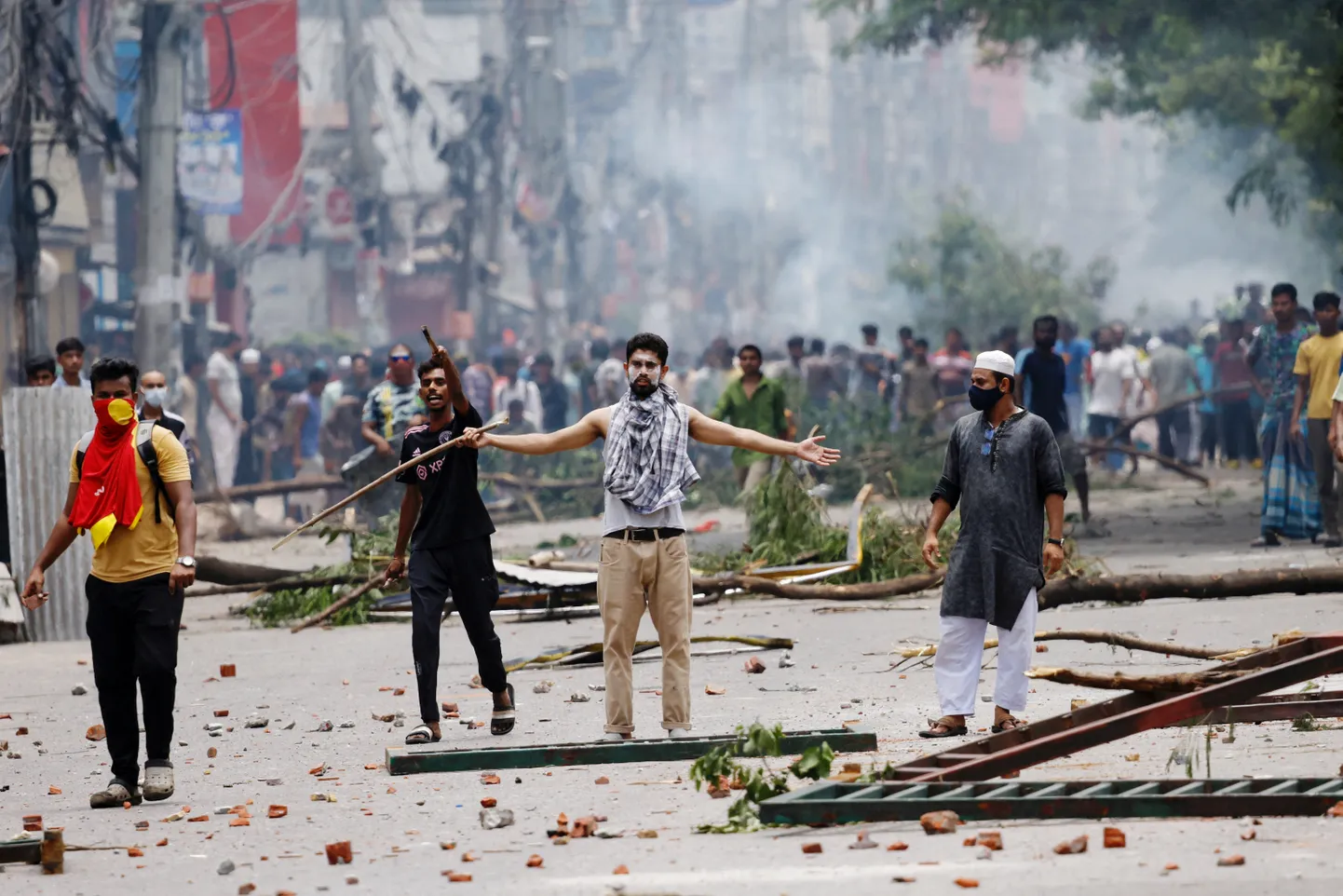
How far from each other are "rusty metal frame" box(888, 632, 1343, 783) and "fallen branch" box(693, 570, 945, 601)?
452cm

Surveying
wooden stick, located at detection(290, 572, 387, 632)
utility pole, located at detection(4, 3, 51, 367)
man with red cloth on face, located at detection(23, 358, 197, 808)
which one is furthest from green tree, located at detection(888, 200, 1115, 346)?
man with red cloth on face, located at detection(23, 358, 197, 808)

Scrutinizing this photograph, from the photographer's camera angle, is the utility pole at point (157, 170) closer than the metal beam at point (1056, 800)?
No

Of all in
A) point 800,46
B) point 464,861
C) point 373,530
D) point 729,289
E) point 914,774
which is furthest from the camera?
point 800,46

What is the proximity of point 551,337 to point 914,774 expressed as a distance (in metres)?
49.2

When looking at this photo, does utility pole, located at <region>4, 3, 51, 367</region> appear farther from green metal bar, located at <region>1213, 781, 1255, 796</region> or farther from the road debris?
green metal bar, located at <region>1213, 781, 1255, 796</region>

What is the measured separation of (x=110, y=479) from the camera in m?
7.72

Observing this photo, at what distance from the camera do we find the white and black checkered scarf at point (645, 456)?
27.1 feet

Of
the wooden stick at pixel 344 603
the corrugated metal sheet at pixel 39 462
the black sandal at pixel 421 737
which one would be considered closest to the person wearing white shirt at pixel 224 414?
the corrugated metal sheet at pixel 39 462

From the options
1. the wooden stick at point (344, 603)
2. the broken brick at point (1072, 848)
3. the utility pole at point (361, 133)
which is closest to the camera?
the broken brick at point (1072, 848)

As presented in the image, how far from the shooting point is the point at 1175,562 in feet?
48.4

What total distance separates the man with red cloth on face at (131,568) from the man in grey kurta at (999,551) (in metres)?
2.87

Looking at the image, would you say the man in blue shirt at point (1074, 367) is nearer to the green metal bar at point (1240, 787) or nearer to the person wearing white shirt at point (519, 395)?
the person wearing white shirt at point (519, 395)

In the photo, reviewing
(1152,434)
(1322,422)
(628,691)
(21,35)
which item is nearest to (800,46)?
(1152,434)

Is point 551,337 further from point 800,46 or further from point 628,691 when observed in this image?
point 628,691
